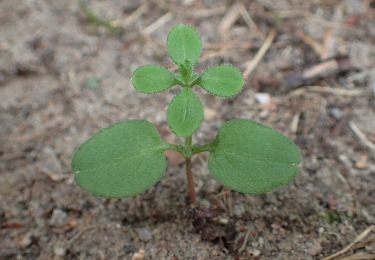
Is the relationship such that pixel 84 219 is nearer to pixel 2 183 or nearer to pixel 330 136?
pixel 2 183

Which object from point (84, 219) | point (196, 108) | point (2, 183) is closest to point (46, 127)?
point (2, 183)

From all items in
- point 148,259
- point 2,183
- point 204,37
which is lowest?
point 148,259

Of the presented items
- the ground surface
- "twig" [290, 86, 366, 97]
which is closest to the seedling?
the ground surface

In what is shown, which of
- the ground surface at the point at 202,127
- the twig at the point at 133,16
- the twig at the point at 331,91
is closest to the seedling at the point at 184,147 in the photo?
the ground surface at the point at 202,127

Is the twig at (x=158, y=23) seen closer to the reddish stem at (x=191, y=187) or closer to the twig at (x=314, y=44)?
the twig at (x=314, y=44)

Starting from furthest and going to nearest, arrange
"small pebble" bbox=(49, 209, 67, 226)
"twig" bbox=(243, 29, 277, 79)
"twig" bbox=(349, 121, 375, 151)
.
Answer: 1. "twig" bbox=(243, 29, 277, 79)
2. "twig" bbox=(349, 121, 375, 151)
3. "small pebble" bbox=(49, 209, 67, 226)

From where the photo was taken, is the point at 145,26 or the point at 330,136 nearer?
the point at 330,136

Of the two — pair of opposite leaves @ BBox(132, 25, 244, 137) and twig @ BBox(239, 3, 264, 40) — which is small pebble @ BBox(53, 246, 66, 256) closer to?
pair of opposite leaves @ BBox(132, 25, 244, 137)
